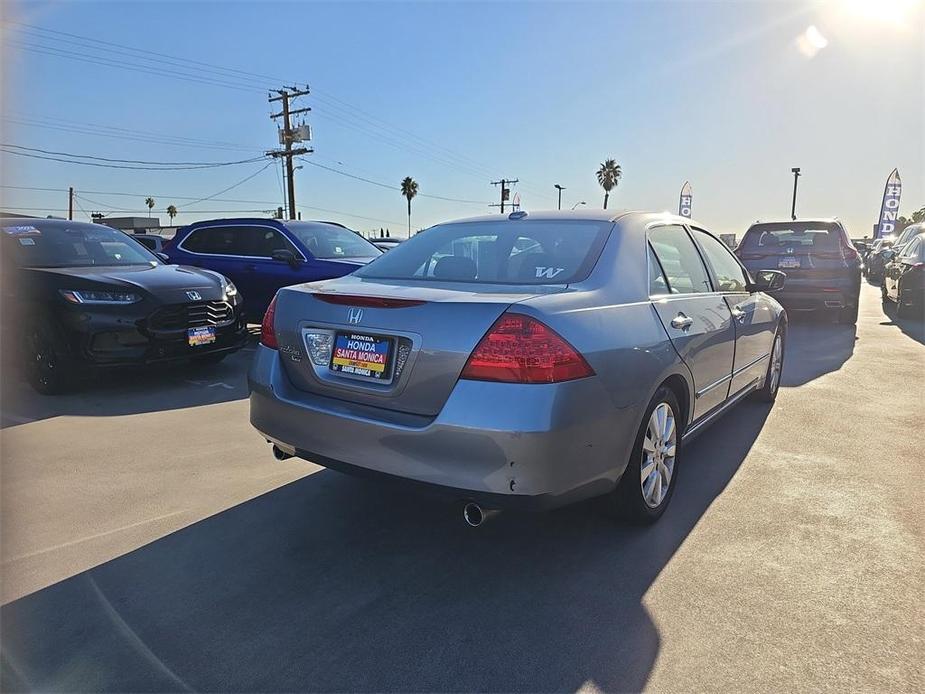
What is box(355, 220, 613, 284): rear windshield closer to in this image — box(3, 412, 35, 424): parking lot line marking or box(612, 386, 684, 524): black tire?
box(612, 386, 684, 524): black tire

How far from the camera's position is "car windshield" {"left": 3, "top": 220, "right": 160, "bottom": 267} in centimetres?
604

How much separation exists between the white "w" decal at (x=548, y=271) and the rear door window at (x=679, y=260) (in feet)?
2.35

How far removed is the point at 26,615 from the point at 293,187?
120ft

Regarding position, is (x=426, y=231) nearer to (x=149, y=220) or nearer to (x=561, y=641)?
(x=561, y=641)

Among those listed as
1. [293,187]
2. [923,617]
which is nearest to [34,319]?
[923,617]

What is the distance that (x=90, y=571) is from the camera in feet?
8.99

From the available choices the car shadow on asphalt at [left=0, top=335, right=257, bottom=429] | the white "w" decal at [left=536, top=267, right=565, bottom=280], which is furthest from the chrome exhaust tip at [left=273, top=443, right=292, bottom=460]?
the car shadow on asphalt at [left=0, top=335, right=257, bottom=429]

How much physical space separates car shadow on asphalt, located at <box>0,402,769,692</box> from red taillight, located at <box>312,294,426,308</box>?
76cm

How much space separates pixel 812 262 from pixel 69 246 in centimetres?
991

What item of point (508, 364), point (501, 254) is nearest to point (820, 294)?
point (501, 254)

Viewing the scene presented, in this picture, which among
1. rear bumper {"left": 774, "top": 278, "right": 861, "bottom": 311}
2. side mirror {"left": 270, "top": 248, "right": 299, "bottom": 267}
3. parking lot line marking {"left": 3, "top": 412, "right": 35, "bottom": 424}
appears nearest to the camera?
parking lot line marking {"left": 3, "top": 412, "right": 35, "bottom": 424}

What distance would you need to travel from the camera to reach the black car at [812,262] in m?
9.43

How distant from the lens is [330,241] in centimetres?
887

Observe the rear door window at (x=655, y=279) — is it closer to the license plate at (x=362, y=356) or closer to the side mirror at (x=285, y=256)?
the license plate at (x=362, y=356)
